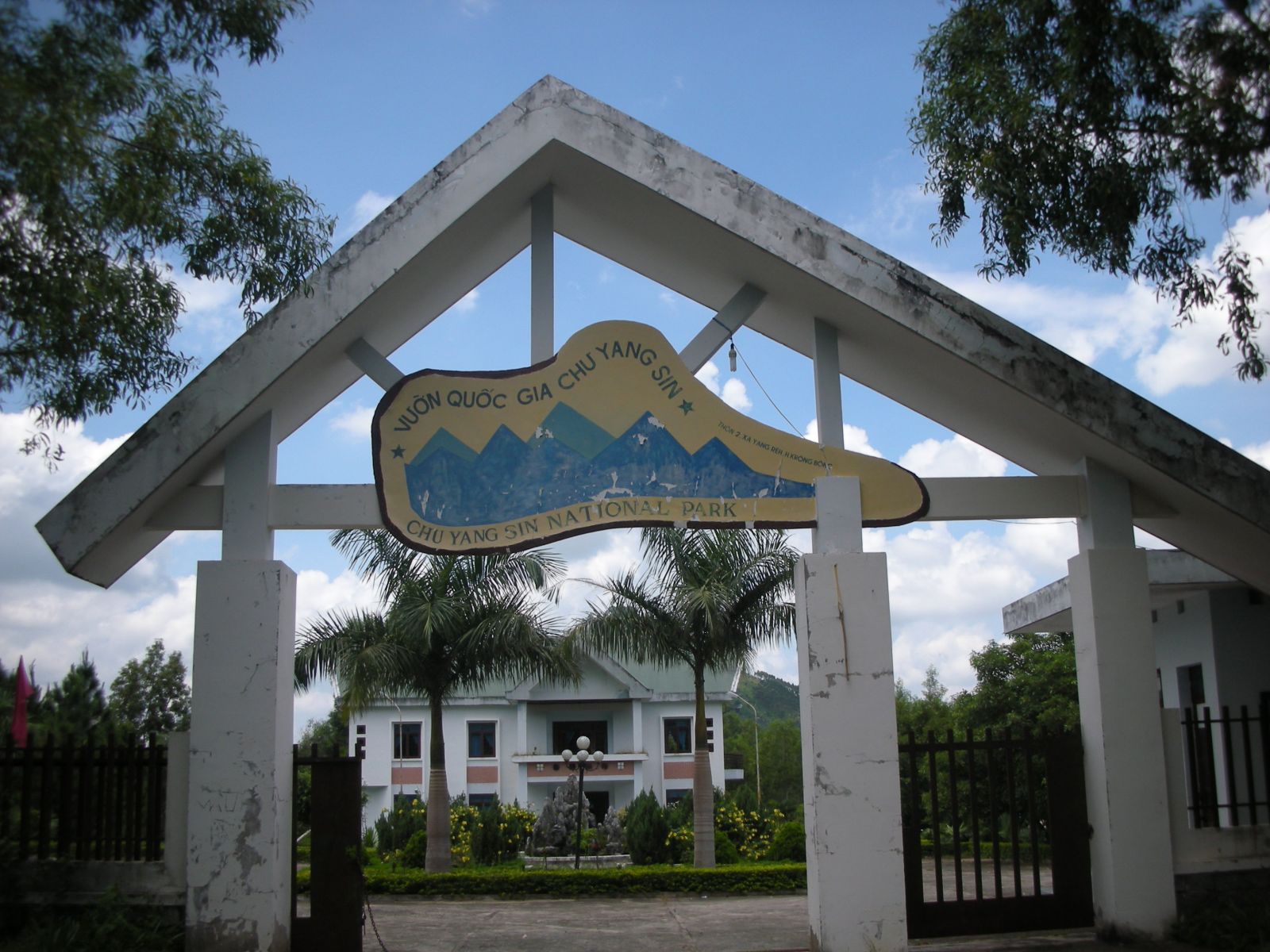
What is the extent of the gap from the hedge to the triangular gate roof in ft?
30.0

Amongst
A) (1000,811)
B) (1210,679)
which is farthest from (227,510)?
(1000,811)

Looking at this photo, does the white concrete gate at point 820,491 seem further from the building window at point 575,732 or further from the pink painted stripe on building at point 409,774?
the building window at point 575,732

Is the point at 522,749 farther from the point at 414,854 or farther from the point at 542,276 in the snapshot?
the point at 542,276

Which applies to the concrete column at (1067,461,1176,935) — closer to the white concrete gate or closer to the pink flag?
the white concrete gate

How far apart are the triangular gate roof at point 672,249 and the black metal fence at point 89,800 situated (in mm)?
1394

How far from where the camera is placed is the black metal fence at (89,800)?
898 centimetres

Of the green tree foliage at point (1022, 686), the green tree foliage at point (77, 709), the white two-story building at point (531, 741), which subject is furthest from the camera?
the white two-story building at point (531, 741)

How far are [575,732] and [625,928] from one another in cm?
2731

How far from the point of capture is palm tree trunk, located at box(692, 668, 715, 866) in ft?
61.2

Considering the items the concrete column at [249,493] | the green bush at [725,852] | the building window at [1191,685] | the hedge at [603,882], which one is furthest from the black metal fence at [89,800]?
the green bush at [725,852]

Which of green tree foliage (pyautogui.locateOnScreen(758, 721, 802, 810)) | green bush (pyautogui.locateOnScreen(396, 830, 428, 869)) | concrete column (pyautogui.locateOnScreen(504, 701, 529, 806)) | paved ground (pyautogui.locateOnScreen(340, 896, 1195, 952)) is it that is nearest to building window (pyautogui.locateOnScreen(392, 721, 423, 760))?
concrete column (pyautogui.locateOnScreen(504, 701, 529, 806))

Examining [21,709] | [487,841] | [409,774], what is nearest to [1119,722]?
[21,709]

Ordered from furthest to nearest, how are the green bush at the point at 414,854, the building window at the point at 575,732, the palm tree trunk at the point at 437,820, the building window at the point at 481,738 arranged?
the building window at the point at 575,732 < the building window at the point at 481,738 < the green bush at the point at 414,854 < the palm tree trunk at the point at 437,820

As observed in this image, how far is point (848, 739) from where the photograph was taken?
8.92 meters
